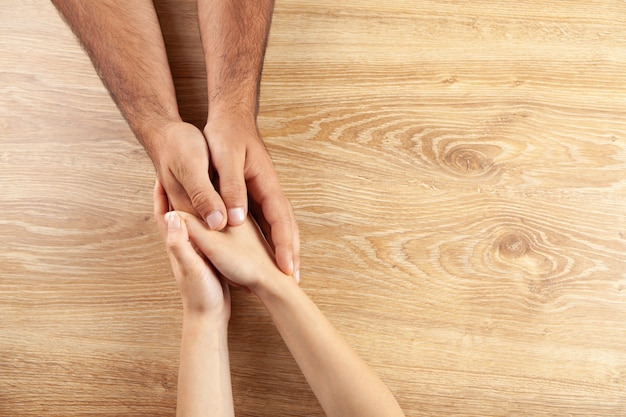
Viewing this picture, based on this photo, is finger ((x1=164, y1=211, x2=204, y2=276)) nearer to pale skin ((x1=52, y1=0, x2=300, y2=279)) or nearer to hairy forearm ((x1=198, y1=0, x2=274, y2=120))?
pale skin ((x1=52, y1=0, x2=300, y2=279))

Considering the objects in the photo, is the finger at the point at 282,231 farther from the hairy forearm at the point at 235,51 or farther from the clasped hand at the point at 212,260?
the hairy forearm at the point at 235,51

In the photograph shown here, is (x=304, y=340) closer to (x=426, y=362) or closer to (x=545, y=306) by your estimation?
(x=426, y=362)

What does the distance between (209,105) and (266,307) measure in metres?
0.38

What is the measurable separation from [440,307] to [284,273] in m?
0.28

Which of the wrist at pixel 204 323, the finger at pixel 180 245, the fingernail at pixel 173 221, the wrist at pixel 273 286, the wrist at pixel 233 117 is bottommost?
the wrist at pixel 204 323

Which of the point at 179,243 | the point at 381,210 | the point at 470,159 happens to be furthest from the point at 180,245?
the point at 470,159

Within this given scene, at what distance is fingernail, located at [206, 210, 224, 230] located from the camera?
2.84 ft

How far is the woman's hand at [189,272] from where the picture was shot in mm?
831

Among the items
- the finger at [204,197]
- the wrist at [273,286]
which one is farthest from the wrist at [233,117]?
the wrist at [273,286]

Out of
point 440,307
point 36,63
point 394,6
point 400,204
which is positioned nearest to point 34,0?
point 36,63

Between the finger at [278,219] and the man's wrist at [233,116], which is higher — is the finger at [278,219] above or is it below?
below

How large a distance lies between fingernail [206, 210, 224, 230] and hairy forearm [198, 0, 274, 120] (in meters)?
0.20

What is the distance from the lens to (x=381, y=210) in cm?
99

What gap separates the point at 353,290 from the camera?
3.12ft
